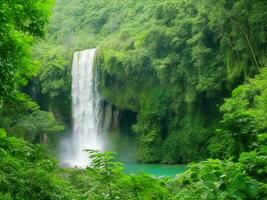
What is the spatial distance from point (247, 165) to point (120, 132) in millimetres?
29386

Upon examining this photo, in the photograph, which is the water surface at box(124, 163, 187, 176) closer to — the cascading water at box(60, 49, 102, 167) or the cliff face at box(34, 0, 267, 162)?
the cliff face at box(34, 0, 267, 162)

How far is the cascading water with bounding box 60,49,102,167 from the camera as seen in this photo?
3234cm

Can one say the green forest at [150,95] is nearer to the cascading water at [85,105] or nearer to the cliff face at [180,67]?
the cliff face at [180,67]

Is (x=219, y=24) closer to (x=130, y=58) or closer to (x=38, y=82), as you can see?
(x=130, y=58)

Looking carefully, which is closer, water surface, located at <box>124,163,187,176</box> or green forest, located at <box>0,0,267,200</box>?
green forest, located at <box>0,0,267,200</box>

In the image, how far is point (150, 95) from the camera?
30.6m

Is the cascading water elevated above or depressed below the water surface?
above

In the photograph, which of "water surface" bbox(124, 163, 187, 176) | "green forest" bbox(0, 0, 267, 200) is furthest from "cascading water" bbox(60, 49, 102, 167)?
"water surface" bbox(124, 163, 187, 176)

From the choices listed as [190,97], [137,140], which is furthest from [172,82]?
[137,140]

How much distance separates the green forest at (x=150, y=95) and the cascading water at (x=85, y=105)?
19.4 inches

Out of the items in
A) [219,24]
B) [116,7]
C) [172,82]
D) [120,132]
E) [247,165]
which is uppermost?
[116,7]

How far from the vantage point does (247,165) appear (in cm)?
393

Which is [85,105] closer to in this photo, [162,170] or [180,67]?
[180,67]

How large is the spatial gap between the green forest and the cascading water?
0.49 meters
